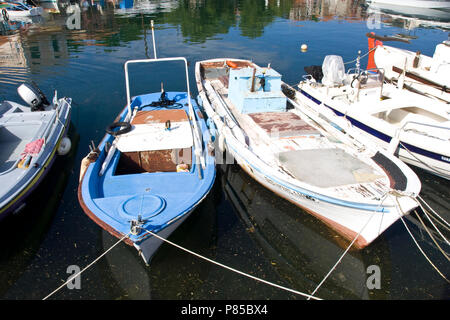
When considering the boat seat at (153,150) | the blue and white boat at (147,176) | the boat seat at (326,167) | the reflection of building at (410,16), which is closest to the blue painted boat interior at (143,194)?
the blue and white boat at (147,176)

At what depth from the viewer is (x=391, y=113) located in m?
14.0

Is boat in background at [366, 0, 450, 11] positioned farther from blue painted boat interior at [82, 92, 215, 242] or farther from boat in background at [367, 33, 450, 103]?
blue painted boat interior at [82, 92, 215, 242]

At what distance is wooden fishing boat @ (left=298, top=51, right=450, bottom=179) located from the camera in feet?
35.4

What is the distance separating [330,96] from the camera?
47.9 ft

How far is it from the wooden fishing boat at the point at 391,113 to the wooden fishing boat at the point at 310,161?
232cm

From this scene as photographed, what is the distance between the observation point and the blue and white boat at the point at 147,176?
7008 millimetres

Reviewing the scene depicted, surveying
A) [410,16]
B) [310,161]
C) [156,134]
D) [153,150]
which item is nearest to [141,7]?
[410,16]

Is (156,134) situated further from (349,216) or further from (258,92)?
(349,216)

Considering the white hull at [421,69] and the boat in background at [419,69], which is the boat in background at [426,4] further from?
the white hull at [421,69]

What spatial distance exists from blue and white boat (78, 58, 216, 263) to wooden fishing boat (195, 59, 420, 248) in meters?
1.58
